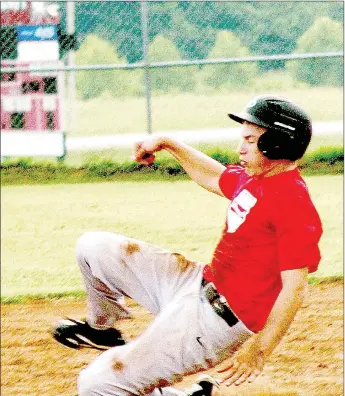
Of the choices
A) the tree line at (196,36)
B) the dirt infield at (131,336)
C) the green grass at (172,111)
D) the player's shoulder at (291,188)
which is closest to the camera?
the player's shoulder at (291,188)

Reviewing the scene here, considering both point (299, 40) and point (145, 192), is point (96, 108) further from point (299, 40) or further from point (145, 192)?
point (145, 192)

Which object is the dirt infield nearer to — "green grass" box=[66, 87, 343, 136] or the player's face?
the player's face

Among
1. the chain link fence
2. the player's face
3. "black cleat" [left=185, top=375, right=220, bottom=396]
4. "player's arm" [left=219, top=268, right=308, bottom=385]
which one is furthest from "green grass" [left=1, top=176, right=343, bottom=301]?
"player's arm" [left=219, top=268, right=308, bottom=385]

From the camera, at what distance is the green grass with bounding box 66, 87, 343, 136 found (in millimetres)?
12688

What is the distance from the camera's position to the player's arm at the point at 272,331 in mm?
2836

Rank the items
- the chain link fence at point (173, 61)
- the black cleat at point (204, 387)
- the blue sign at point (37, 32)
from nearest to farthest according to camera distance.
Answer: the black cleat at point (204, 387)
the blue sign at point (37, 32)
the chain link fence at point (173, 61)

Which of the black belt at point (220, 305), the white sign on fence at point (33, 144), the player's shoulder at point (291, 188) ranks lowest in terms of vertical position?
the white sign on fence at point (33, 144)

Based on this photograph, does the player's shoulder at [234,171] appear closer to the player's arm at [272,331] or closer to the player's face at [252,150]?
the player's face at [252,150]

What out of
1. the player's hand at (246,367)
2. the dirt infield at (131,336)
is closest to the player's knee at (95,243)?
the player's hand at (246,367)

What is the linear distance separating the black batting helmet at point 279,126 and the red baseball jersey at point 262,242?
Result: 0.09 metres

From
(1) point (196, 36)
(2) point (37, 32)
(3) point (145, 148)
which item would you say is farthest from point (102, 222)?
(1) point (196, 36)

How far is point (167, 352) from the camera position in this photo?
305 centimetres

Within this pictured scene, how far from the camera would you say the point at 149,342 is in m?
3.07

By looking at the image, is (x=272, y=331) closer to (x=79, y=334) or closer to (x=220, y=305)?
(x=220, y=305)
